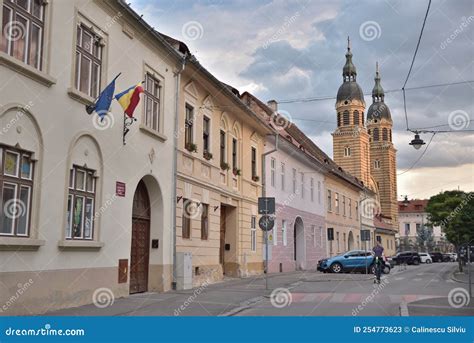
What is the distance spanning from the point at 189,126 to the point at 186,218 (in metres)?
3.36

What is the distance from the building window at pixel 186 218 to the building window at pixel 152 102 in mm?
3265

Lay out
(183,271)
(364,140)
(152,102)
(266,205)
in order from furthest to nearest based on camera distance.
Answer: (364,140)
(266,205)
(183,271)
(152,102)

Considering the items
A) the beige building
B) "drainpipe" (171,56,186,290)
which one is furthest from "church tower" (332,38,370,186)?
"drainpipe" (171,56,186,290)

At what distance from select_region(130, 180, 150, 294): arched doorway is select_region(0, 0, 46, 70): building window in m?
6.20

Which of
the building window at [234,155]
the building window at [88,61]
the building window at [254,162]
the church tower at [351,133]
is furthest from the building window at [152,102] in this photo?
the church tower at [351,133]

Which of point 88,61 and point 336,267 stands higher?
point 88,61

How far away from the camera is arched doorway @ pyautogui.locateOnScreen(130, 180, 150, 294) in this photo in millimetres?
16781

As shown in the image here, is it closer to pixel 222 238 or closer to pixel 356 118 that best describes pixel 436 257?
pixel 356 118

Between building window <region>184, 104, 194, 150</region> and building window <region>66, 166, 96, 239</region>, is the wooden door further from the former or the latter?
building window <region>66, 166, 96, 239</region>

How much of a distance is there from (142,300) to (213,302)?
1858mm

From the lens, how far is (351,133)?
284 feet

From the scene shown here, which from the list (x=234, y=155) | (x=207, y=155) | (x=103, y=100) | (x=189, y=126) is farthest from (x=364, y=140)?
(x=103, y=100)

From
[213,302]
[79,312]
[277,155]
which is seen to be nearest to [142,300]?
[213,302]

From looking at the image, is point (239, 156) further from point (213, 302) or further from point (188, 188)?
point (213, 302)
